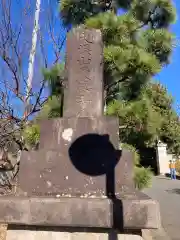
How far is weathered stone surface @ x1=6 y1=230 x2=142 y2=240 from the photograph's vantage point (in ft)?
8.15

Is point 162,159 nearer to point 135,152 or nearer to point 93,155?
point 135,152

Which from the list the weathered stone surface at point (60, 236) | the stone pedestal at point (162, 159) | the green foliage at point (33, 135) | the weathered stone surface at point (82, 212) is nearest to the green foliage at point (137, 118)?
the green foliage at point (33, 135)

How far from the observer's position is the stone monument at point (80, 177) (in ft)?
7.97

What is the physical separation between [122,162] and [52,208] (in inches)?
34.0

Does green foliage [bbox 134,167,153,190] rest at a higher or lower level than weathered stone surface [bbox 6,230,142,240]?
higher

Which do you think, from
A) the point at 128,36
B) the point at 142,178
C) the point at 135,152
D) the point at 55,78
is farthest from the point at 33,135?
the point at 128,36

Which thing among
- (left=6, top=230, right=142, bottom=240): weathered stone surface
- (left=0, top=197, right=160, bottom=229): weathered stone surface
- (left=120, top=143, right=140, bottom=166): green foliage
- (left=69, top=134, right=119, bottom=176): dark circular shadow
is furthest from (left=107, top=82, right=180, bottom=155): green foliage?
(left=6, top=230, right=142, bottom=240): weathered stone surface

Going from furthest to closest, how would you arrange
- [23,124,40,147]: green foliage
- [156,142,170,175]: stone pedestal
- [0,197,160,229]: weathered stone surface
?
1. [156,142,170,175]: stone pedestal
2. [23,124,40,147]: green foliage
3. [0,197,160,229]: weathered stone surface

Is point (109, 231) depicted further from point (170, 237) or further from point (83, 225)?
point (170, 237)

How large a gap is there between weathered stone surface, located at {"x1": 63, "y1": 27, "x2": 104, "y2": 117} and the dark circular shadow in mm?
386

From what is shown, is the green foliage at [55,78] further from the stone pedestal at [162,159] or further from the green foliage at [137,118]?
the stone pedestal at [162,159]

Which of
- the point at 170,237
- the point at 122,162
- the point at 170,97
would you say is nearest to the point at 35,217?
the point at 122,162

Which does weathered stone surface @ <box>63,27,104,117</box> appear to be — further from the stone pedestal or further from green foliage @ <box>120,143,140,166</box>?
the stone pedestal

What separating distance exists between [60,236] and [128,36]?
325cm
